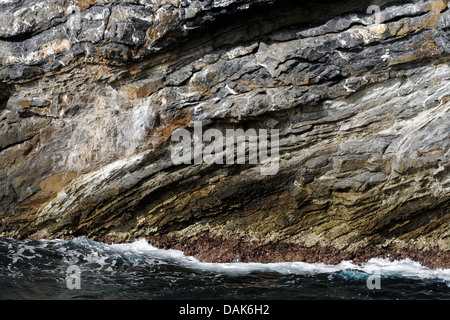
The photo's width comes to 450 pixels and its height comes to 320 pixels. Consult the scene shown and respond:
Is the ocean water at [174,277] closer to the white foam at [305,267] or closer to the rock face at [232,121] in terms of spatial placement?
the white foam at [305,267]

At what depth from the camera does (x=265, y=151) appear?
10188 millimetres

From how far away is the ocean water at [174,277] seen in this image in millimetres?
8594

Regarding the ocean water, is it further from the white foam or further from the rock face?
the rock face

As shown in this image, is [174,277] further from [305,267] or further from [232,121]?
[232,121]

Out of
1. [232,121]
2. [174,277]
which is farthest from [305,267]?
[232,121]

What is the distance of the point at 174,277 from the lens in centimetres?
941

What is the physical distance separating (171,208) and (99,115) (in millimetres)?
2705

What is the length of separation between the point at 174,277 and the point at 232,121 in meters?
3.52

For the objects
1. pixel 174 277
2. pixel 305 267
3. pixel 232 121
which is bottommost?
pixel 174 277

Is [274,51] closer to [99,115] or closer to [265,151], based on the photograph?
[265,151]

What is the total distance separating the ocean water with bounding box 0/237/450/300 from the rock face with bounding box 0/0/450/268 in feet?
1.32

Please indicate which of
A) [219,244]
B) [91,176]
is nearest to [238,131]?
[219,244]

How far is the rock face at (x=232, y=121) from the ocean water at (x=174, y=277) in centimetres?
40

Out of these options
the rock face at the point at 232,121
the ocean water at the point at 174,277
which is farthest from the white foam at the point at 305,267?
the rock face at the point at 232,121
